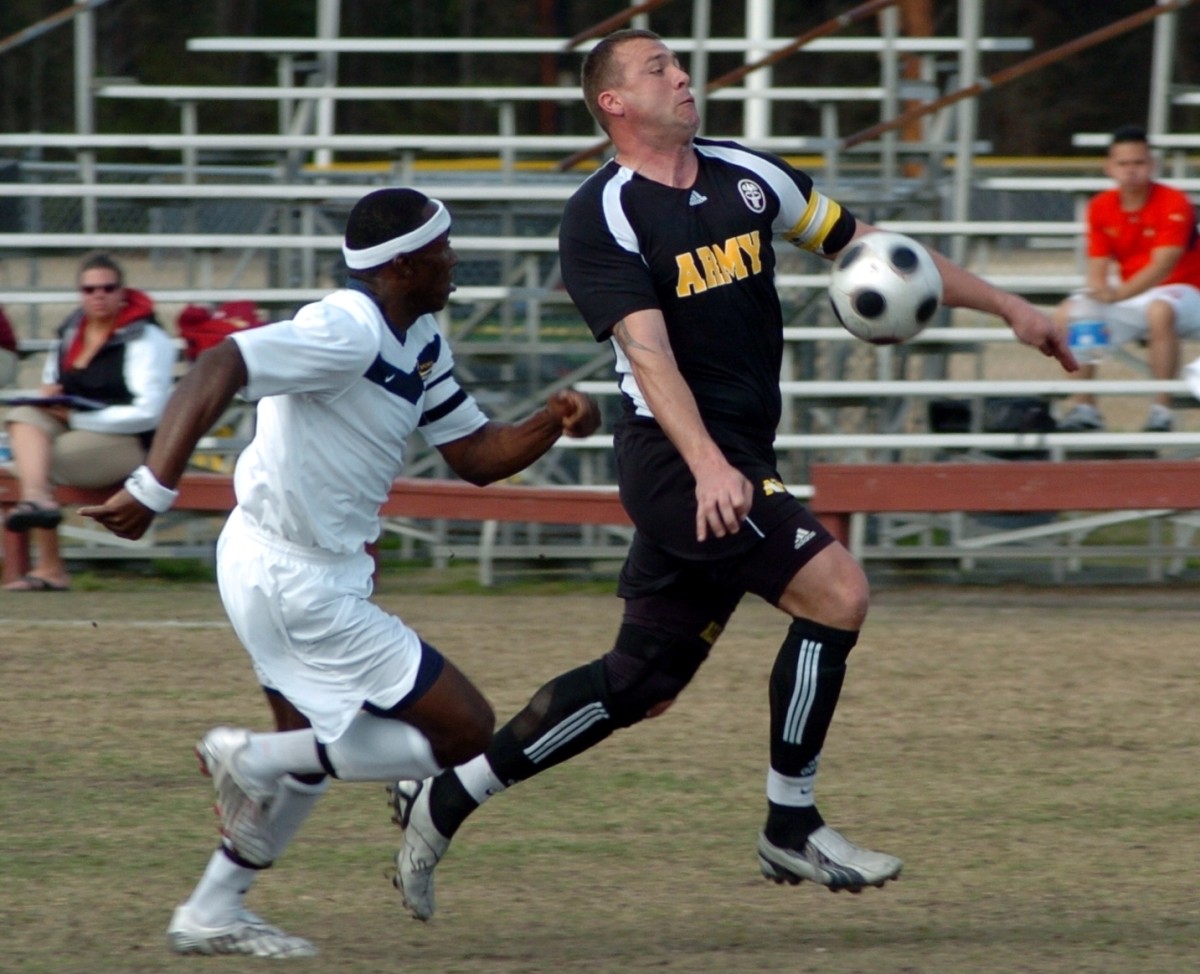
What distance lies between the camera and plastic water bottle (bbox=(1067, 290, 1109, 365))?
10305mm

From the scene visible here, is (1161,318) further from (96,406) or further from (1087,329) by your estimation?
(96,406)

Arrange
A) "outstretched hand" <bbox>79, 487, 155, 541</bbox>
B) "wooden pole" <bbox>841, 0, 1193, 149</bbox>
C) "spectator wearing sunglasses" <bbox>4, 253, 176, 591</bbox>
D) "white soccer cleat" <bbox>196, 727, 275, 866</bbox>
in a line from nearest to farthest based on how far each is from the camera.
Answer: "outstretched hand" <bbox>79, 487, 155, 541</bbox>, "white soccer cleat" <bbox>196, 727, 275, 866</bbox>, "spectator wearing sunglasses" <bbox>4, 253, 176, 591</bbox>, "wooden pole" <bbox>841, 0, 1193, 149</bbox>

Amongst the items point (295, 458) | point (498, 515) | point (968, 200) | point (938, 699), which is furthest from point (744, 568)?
point (968, 200)

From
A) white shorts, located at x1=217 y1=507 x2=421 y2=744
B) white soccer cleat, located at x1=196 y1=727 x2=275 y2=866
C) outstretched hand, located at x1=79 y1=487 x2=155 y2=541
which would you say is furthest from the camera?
white soccer cleat, located at x1=196 y1=727 x2=275 y2=866

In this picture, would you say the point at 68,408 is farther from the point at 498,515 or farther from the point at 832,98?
the point at 832,98

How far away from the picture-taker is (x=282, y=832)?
4.35 meters

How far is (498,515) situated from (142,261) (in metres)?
3.87

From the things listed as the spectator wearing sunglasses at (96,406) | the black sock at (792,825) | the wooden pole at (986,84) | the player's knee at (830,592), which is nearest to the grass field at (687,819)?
the black sock at (792,825)

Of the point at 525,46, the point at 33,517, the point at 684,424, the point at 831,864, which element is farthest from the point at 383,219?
the point at 525,46

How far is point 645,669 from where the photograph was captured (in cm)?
470

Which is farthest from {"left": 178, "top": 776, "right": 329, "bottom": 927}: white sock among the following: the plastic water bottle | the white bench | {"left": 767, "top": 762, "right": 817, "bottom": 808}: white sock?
the white bench

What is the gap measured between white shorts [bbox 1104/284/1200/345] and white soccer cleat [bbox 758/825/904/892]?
20.8ft

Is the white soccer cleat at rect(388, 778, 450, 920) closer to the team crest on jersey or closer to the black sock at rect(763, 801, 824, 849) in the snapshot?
the black sock at rect(763, 801, 824, 849)

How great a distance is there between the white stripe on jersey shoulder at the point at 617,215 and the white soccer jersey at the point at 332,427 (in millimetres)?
560
